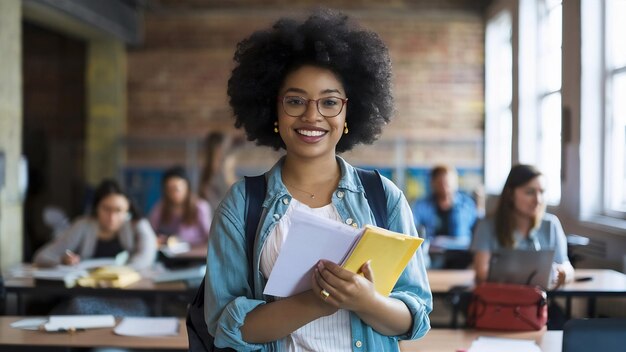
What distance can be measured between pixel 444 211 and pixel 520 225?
8.97 feet

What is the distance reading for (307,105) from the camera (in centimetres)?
179

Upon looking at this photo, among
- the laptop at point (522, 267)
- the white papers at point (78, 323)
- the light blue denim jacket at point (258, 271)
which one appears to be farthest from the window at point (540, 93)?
the light blue denim jacket at point (258, 271)

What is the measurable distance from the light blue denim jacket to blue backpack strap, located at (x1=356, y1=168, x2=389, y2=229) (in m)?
0.01

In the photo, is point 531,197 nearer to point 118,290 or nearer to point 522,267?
point 522,267

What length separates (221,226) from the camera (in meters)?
1.75

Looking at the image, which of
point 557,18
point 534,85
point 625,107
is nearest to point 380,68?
point 625,107

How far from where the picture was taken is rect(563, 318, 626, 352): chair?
2049 mm

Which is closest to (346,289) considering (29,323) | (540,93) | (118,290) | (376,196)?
(376,196)

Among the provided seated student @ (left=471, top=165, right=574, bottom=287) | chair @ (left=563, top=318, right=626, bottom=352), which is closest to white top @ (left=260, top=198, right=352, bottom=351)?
chair @ (left=563, top=318, right=626, bottom=352)

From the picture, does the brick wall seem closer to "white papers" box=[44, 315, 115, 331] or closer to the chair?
"white papers" box=[44, 315, 115, 331]

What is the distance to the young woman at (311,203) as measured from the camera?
1.71 meters

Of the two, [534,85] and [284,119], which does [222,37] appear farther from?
[284,119]

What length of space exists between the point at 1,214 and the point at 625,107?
4595mm

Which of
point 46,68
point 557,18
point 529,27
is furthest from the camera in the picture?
point 46,68
